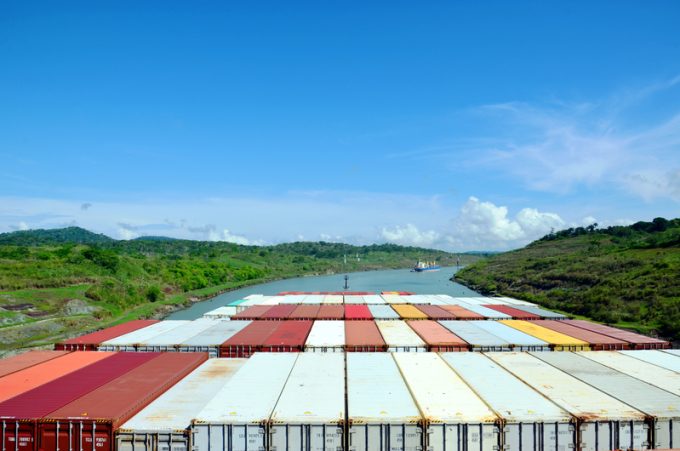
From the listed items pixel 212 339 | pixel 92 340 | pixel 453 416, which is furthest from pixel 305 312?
pixel 453 416

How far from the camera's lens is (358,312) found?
40.7 meters

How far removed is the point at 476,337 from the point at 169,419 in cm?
1962

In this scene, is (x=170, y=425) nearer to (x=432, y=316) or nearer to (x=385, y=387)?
(x=385, y=387)

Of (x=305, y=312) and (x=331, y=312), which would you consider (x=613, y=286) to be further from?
(x=305, y=312)

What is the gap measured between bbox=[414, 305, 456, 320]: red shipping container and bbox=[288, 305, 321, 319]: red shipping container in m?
10.0

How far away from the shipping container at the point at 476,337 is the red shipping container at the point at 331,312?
8.83 meters

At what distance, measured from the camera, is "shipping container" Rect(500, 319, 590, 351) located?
2575cm

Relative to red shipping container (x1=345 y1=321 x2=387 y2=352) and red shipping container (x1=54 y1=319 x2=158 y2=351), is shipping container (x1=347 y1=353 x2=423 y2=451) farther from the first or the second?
red shipping container (x1=54 y1=319 x2=158 y2=351)

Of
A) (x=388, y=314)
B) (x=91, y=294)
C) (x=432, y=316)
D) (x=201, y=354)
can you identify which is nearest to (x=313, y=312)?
(x=388, y=314)

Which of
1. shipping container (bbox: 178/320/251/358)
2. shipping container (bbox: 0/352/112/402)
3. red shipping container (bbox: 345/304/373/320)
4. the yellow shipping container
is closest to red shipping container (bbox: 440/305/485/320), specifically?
the yellow shipping container

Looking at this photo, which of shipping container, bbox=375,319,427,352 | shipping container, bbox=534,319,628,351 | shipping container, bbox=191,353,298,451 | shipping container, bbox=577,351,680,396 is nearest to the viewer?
shipping container, bbox=191,353,298,451

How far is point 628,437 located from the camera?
14.5 meters

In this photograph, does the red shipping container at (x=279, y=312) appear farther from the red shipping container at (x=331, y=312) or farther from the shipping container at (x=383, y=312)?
the shipping container at (x=383, y=312)

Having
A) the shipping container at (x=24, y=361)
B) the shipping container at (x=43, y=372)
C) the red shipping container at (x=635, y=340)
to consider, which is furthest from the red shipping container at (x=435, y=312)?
the shipping container at (x=24, y=361)
